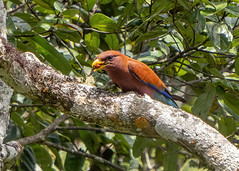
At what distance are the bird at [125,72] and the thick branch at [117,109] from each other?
1189 millimetres

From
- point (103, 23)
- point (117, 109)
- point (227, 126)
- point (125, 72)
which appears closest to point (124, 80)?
point (125, 72)

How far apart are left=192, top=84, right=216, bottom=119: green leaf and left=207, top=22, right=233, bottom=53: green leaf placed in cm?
65

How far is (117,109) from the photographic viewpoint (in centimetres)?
257

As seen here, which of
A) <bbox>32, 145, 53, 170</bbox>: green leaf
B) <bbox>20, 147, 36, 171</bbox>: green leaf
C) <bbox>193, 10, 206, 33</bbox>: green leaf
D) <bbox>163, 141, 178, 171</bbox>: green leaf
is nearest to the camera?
<bbox>193, 10, 206, 33</bbox>: green leaf

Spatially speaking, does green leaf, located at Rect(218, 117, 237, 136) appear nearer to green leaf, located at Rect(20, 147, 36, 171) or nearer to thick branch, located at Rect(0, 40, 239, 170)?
thick branch, located at Rect(0, 40, 239, 170)

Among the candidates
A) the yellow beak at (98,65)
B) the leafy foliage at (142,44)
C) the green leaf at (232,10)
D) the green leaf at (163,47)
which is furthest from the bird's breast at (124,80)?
the green leaf at (232,10)

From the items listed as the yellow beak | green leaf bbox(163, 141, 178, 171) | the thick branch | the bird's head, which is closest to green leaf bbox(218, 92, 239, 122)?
green leaf bbox(163, 141, 178, 171)

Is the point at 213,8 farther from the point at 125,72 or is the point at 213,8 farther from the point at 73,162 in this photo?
the point at 73,162

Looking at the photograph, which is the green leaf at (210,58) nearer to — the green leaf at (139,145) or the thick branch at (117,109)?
the green leaf at (139,145)

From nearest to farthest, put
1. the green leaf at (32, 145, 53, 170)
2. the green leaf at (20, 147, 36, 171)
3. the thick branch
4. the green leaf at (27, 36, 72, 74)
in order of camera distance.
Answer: the thick branch → the green leaf at (27, 36, 72, 74) → the green leaf at (20, 147, 36, 171) → the green leaf at (32, 145, 53, 170)

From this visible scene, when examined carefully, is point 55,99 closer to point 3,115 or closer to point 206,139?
point 3,115

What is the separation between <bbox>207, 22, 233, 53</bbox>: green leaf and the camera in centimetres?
343

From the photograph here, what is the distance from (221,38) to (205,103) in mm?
751

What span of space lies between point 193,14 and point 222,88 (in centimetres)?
87
